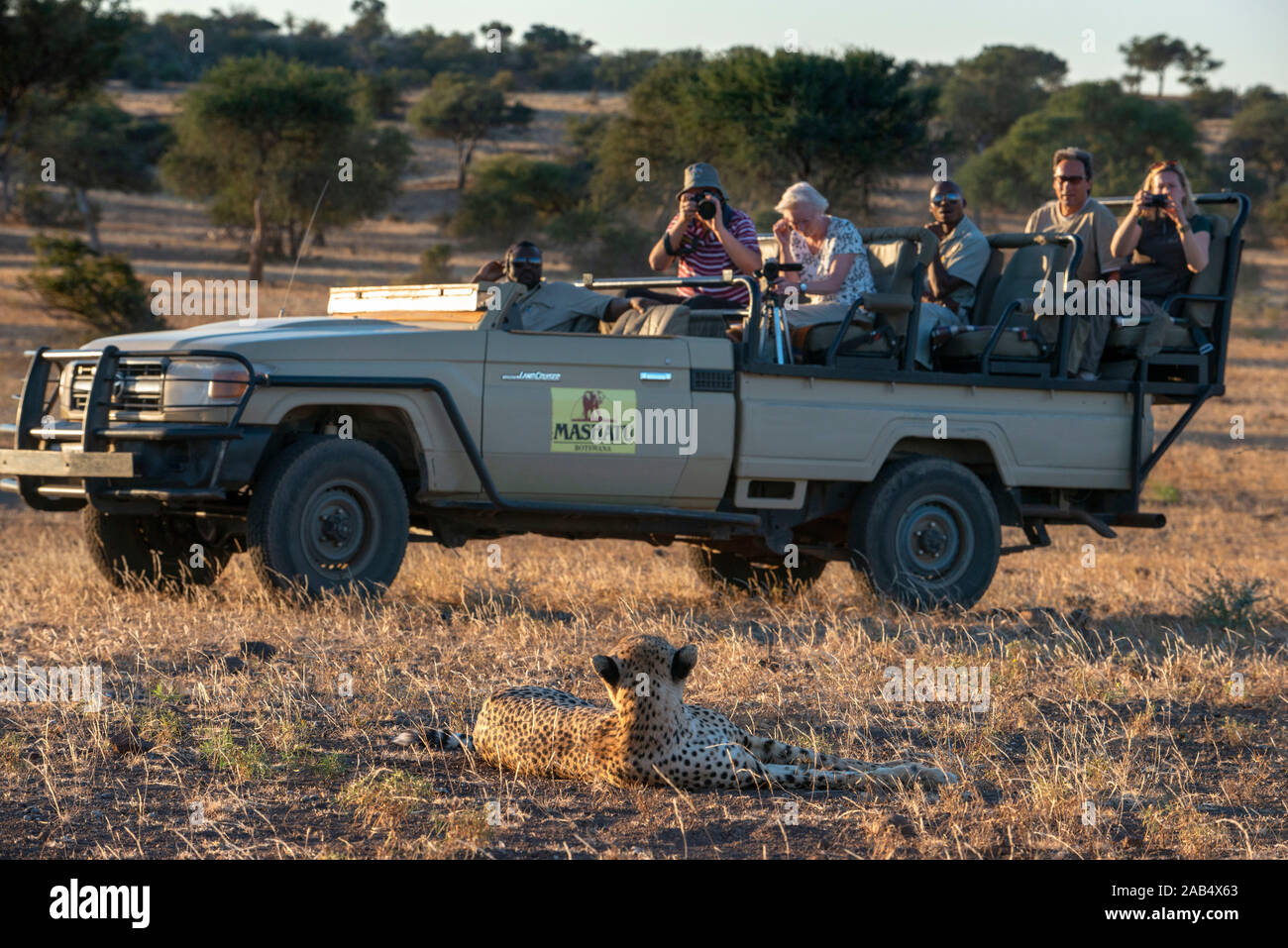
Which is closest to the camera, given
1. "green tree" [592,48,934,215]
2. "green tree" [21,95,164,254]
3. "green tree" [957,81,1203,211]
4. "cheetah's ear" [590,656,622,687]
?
"cheetah's ear" [590,656,622,687]

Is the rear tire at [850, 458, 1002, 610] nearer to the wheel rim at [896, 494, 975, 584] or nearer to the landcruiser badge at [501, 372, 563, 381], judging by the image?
the wheel rim at [896, 494, 975, 584]

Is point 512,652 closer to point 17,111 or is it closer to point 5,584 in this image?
point 5,584

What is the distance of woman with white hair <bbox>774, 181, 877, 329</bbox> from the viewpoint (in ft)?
26.5

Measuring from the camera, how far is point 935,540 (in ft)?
27.3

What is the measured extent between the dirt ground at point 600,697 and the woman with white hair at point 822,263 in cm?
140

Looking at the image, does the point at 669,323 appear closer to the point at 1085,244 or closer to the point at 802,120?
the point at 1085,244

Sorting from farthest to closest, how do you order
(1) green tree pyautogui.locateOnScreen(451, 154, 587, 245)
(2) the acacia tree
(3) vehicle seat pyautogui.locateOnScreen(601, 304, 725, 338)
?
1. (1) green tree pyautogui.locateOnScreen(451, 154, 587, 245)
2. (2) the acacia tree
3. (3) vehicle seat pyautogui.locateOnScreen(601, 304, 725, 338)

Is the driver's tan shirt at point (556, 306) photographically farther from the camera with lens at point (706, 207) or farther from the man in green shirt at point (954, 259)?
the man in green shirt at point (954, 259)

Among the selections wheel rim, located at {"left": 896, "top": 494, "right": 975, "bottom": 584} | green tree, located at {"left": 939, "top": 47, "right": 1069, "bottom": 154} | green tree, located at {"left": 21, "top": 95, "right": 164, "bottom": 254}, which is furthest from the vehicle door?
green tree, located at {"left": 939, "top": 47, "right": 1069, "bottom": 154}

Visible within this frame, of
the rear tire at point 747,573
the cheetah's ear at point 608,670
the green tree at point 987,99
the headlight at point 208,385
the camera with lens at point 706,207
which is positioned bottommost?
the rear tire at point 747,573

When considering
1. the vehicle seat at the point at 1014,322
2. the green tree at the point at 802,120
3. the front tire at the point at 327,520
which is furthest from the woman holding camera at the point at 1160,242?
the green tree at the point at 802,120

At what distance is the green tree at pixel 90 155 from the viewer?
35.0 metres

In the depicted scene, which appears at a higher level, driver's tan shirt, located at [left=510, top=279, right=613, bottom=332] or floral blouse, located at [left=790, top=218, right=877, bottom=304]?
floral blouse, located at [left=790, top=218, right=877, bottom=304]
